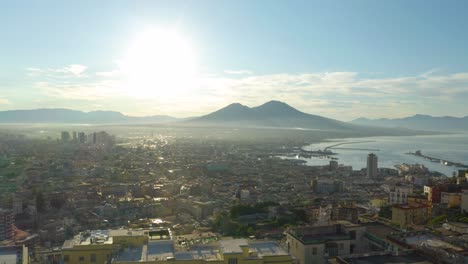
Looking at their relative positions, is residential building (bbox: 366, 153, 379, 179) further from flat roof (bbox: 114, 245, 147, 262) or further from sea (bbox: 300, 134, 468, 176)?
flat roof (bbox: 114, 245, 147, 262)

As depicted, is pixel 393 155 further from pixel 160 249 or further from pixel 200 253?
pixel 160 249

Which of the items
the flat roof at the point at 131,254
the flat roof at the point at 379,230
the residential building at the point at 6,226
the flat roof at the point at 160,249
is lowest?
the residential building at the point at 6,226

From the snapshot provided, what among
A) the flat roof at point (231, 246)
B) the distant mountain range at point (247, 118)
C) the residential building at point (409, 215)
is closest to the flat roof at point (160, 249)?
the flat roof at point (231, 246)

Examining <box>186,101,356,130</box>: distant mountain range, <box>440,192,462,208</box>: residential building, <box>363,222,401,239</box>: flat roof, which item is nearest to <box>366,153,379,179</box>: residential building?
<box>440,192,462,208</box>: residential building

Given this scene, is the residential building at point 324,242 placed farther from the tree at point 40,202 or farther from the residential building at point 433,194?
the tree at point 40,202

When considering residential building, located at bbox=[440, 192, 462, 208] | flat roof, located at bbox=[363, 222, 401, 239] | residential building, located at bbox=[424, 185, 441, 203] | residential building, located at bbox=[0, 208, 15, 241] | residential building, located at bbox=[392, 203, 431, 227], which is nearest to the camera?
flat roof, located at bbox=[363, 222, 401, 239]

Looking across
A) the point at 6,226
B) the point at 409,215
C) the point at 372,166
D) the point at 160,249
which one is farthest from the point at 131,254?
the point at 372,166

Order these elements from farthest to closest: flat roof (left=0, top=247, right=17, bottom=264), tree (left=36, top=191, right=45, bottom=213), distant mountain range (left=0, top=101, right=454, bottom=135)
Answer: distant mountain range (left=0, top=101, right=454, bottom=135)
tree (left=36, top=191, right=45, bottom=213)
flat roof (left=0, top=247, right=17, bottom=264)

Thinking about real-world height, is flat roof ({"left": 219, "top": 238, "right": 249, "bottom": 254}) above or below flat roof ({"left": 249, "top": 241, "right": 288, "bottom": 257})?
above
